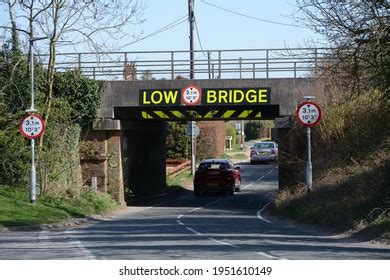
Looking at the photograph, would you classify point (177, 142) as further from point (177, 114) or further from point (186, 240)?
point (186, 240)

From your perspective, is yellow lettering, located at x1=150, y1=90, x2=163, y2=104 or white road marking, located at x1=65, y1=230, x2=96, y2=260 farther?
yellow lettering, located at x1=150, y1=90, x2=163, y2=104

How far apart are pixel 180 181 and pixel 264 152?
52.3 feet

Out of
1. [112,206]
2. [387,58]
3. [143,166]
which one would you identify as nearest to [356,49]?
[387,58]

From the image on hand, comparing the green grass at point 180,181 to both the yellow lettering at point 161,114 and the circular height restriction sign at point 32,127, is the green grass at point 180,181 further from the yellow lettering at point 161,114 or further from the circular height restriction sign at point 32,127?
the circular height restriction sign at point 32,127

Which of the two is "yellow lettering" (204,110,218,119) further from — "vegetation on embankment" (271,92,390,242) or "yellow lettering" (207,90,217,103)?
"vegetation on embankment" (271,92,390,242)

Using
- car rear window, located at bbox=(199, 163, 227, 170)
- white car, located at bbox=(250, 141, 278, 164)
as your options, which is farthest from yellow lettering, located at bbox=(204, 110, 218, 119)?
white car, located at bbox=(250, 141, 278, 164)

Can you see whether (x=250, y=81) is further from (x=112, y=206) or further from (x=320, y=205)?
(x=320, y=205)

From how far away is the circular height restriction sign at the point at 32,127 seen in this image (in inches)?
998

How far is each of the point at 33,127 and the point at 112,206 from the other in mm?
5545

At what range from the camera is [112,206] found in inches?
1163

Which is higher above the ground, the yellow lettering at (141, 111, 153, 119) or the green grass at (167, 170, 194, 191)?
the yellow lettering at (141, 111, 153, 119)

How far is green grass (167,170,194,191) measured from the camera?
43.7 metres

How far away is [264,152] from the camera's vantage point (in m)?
61.8

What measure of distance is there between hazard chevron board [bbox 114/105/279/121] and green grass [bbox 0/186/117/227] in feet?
13.7
